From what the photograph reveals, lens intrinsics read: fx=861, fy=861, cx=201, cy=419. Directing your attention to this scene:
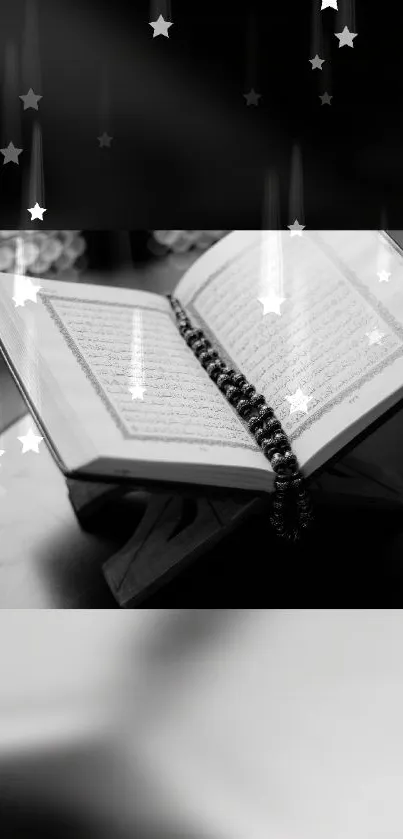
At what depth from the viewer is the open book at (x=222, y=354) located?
0.62m

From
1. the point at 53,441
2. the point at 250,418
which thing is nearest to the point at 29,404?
the point at 53,441

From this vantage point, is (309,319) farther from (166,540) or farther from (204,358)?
(166,540)

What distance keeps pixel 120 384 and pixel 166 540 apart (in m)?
0.14

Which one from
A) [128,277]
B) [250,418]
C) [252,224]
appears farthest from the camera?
[128,277]

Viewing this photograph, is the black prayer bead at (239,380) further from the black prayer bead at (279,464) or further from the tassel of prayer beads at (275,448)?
the black prayer bead at (279,464)

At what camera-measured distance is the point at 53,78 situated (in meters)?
0.66

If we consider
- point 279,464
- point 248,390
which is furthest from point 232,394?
point 279,464

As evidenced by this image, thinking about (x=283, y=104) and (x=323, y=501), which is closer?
(x=283, y=104)

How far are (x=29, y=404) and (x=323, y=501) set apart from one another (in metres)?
0.30

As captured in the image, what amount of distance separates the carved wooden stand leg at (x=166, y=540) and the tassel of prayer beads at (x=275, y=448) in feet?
0.07

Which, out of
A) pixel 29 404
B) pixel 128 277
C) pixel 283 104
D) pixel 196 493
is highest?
pixel 128 277

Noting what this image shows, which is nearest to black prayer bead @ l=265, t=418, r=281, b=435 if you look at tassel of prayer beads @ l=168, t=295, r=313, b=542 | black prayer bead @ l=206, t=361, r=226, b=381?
tassel of prayer beads @ l=168, t=295, r=313, b=542

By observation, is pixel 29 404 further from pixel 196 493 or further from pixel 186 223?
pixel 186 223

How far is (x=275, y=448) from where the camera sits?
2.19ft
